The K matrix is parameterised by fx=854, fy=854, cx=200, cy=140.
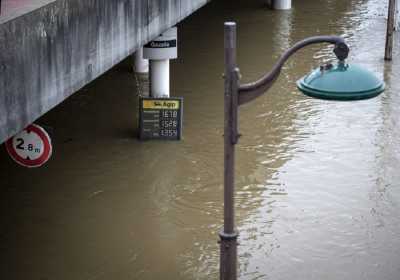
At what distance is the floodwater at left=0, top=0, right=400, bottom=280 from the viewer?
10531 mm

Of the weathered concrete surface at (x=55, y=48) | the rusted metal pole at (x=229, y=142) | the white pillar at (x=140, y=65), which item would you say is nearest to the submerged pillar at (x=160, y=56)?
the weathered concrete surface at (x=55, y=48)

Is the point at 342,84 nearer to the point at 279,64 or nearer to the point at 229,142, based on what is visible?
the point at 279,64

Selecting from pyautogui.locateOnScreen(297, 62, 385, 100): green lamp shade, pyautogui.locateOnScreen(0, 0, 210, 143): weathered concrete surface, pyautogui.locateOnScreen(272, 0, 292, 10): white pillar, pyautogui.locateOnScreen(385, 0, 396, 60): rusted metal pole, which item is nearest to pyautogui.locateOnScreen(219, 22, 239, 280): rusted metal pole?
pyautogui.locateOnScreen(297, 62, 385, 100): green lamp shade

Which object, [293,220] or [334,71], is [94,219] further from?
[334,71]

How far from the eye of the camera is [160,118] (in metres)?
14.3

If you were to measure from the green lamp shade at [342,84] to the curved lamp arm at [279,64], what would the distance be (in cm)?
11

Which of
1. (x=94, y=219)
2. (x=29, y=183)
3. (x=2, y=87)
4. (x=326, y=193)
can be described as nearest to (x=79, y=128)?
(x=29, y=183)

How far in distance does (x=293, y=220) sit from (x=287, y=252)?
968mm

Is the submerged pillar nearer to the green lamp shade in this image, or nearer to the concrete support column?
the green lamp shade

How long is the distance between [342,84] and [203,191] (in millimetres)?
6952

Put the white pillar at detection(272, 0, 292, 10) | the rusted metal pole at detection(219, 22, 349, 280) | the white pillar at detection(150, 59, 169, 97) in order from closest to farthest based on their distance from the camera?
the rusted metal pole at detection(219, 22, 349, 280) → the white pillar at detection(150, 59, 169, 97) → the white pillar at detection(272, 0, 292, 10)

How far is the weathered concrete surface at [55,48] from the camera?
784 cm

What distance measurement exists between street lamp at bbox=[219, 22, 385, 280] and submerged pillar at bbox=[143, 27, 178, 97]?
26.0 ft

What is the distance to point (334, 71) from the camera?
19.4 feet
